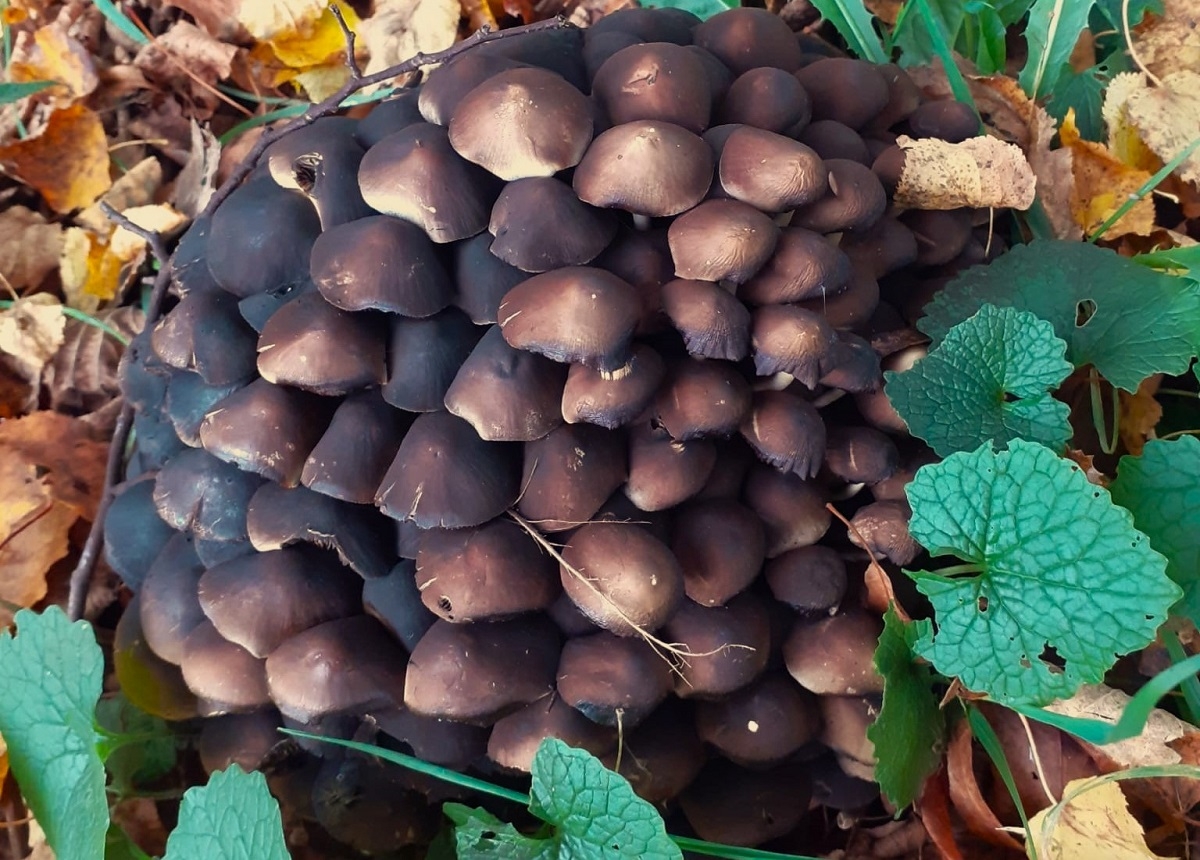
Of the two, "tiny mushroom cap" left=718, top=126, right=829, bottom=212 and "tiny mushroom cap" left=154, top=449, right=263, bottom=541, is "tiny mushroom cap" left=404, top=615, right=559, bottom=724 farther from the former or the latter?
"tiny mushroom cap" left=718, top=126, right=829, bottom=212

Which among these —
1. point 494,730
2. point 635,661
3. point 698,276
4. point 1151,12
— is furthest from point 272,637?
point 1151,12

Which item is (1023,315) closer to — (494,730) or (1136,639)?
(1136,639)

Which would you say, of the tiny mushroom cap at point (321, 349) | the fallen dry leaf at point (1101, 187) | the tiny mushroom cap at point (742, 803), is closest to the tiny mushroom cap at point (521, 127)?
the tiny mushroom cap at point (321, 349)

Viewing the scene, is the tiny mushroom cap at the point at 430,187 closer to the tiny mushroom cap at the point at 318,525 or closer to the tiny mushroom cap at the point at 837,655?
the tiny mushroom cap at the point at 318,525

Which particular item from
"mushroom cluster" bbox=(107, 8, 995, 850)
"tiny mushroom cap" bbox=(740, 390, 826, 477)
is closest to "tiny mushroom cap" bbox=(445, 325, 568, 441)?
"mushroom cluster" bbox=(107, 8, 995, 850)

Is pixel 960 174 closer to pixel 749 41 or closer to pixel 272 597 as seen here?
pixel 749 41

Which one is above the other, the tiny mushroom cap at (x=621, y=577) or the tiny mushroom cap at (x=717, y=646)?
the tiny mushroom cap at (x=621, y=577)
